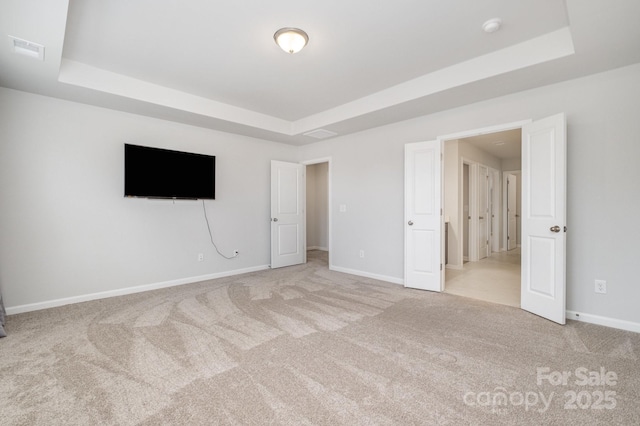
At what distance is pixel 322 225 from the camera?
8172 mm

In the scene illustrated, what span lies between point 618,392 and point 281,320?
257cm

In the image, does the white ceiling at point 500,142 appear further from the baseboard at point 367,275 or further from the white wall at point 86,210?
the white wall at point 86,210

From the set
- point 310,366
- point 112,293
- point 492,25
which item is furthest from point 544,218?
point 112,293

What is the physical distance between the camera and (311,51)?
2828 millimetres

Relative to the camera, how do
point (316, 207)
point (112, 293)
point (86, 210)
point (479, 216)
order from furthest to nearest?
point (316, 207) → point (479, 216) → point (112, 293) → point (86, 210)

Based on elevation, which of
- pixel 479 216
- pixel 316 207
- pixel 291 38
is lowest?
pixel 479 216

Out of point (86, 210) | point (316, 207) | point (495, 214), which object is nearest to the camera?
point (86, 210)

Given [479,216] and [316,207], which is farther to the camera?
[316,207]

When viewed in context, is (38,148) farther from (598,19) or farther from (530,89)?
(530,89)

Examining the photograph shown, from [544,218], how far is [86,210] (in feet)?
17.7

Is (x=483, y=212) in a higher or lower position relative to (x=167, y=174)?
lower

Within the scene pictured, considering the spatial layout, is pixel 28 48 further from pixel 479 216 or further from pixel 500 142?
pixel 479 216

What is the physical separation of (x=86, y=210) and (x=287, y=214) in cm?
316

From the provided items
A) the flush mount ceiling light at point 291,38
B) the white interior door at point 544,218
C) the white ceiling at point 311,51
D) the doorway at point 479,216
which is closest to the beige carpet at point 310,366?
the white interior door at point 544,218
